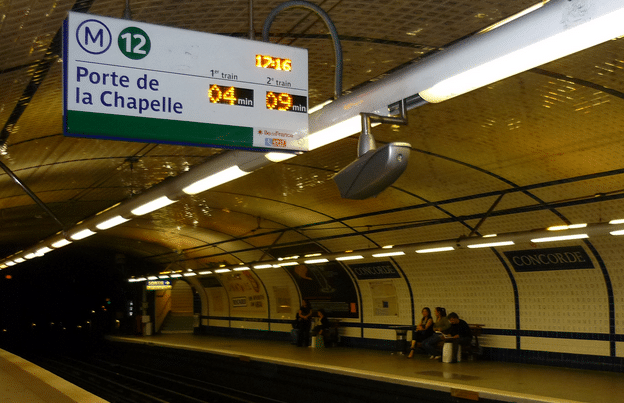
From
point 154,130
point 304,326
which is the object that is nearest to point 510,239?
→ point 154,130

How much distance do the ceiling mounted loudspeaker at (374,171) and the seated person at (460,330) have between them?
1144 cm

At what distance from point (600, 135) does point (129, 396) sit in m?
15.4

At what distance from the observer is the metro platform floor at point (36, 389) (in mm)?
6621

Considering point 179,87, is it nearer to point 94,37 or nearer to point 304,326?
point 94,37

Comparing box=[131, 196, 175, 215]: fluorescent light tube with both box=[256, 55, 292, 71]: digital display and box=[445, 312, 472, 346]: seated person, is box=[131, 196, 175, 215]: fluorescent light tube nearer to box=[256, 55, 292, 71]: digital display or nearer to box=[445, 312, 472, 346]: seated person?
box=[256, 55, 292, 71]: digital display

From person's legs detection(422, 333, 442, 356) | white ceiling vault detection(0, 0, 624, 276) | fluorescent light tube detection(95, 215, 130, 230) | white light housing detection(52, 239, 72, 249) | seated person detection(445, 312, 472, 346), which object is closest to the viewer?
white ceiling vault detection(0, 0, 624, 276)

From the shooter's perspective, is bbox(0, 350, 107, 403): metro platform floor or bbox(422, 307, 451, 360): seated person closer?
bbox(0, 350, 107, 403): metro platform floor

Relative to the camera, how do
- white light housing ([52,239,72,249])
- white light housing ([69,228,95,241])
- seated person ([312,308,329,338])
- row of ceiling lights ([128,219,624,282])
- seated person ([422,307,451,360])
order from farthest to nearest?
1. seated person ([312,308,329,338])
2. white light housing ([52,239,72,249])
3. seated person ([422,307,451,360])
4. white light housing ([69,228,95,241])
5. row of ceiling lights ([128,219,624,282])

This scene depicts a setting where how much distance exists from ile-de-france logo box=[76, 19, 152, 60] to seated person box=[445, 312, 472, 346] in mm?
11848

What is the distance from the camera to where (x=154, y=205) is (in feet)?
32.0

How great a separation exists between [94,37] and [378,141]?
6.06m

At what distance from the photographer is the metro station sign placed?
3.92m

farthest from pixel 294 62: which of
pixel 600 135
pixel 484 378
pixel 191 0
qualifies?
pixel 484 378

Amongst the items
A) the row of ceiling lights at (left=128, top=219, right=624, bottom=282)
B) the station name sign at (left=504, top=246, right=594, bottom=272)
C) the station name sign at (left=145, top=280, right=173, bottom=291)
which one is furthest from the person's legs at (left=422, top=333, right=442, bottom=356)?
the station name sign at (left=145, top=280, right=173, bottom=291)
